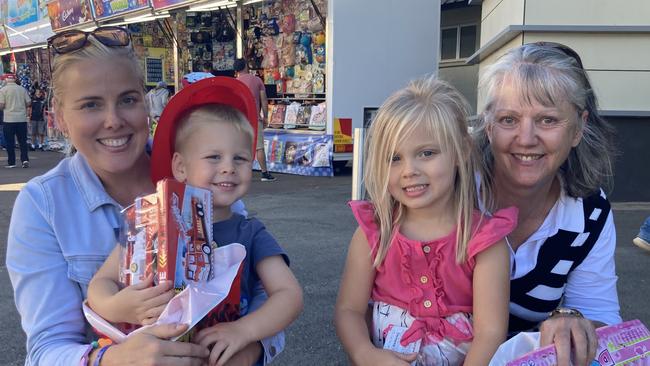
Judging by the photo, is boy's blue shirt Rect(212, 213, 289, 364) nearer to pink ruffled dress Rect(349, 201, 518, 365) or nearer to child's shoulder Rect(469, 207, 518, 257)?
pink ruffled dress Rect(349, 201, 518, 365)

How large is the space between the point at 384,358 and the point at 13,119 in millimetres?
11763

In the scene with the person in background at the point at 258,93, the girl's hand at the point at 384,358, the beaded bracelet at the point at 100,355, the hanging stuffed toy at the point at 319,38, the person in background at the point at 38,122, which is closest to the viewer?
the beaded bracelet at the point at 100,355

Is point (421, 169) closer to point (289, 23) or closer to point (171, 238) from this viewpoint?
point (171, 238)

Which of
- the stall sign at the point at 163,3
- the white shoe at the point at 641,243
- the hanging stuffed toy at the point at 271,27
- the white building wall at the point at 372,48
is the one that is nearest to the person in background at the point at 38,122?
the stall sign at the point at 163,3

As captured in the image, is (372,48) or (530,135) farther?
(372,48)

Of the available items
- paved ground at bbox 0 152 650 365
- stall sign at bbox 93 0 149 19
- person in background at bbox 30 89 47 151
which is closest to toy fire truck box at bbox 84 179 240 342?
paved ground at bbox 0 152 650 365

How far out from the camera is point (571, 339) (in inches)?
66.2

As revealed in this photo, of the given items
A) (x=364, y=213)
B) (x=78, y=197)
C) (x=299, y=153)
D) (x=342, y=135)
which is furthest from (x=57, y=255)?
(x=299, y=153)

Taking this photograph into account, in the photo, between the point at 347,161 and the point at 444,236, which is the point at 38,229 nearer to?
the point at 444,236

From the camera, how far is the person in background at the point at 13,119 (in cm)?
1136

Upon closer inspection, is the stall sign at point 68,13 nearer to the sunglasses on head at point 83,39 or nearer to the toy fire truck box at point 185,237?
the sunglasses on head at point 83,39

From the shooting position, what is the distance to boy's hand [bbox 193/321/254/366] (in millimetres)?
1506

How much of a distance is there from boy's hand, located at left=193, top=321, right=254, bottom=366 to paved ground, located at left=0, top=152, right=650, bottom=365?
1792mm

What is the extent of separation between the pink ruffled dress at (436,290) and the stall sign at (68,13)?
560 inches
